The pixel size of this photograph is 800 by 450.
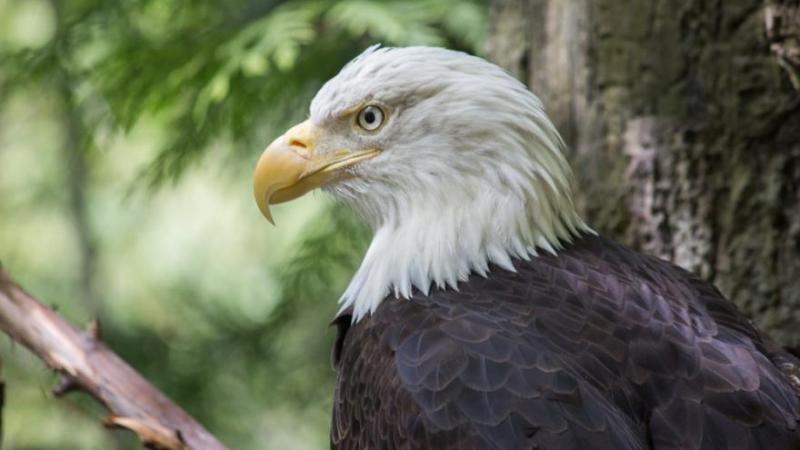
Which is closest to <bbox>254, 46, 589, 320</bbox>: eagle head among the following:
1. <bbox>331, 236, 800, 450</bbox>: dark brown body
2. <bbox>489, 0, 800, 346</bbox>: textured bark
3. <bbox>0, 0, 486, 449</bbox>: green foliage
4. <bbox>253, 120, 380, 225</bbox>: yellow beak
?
<bbox>253, 120, 380, 225</bbox>: yellow beak

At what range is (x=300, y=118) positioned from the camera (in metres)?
5.65

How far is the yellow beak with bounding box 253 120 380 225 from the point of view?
3660 mm

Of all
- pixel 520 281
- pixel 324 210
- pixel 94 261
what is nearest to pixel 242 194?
pixel 94 261

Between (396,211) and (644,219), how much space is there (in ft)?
3.49

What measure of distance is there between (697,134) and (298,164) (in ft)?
4.74

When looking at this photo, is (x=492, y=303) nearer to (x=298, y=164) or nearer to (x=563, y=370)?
(x=563, y=370)

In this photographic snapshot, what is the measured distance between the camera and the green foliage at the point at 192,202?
5.16m

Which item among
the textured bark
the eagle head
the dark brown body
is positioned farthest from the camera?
the textured bark

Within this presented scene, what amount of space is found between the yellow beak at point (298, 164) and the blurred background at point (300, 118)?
1.07 metres

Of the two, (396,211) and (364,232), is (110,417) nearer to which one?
(396,211)

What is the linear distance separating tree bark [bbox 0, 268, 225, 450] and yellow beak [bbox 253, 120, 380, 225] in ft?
2.06

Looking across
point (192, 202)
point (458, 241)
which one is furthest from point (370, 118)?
point (192, 202)

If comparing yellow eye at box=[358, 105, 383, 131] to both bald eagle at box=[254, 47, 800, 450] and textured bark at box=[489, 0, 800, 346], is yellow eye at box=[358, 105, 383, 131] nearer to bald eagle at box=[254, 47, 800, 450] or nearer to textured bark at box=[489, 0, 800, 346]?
bald eagle at box=[254, 47, 800, 450]

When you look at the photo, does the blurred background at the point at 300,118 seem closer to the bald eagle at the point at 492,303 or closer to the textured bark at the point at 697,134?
the textured bark at the point at 697,134
